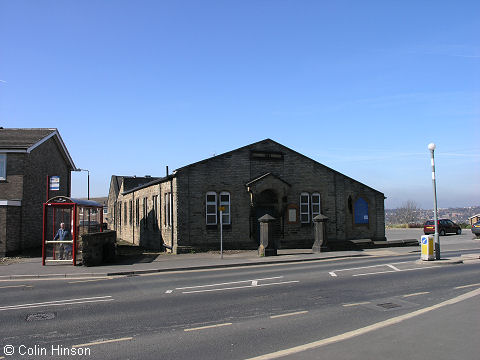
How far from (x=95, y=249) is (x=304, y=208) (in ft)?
43.5

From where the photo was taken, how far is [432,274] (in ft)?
45.1

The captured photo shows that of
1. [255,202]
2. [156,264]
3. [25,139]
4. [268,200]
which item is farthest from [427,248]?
[25,139]

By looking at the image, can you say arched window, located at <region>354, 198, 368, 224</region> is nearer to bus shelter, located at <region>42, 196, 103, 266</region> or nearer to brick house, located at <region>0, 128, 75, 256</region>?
bus shelter, located at <region>42, 196, 103, 266</region>

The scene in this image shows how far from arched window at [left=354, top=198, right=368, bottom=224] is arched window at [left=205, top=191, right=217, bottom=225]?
10.0m

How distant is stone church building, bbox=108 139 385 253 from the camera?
22719 mm

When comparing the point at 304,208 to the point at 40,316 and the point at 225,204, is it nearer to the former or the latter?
the point at 225,204

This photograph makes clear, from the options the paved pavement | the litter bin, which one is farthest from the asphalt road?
the litter bin

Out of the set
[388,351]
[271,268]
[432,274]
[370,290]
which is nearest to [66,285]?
[271,268]

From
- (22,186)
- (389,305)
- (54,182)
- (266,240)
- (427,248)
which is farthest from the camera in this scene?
(22,186)

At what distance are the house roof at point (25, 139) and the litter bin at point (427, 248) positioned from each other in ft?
66.2

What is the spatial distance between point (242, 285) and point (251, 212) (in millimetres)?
12096

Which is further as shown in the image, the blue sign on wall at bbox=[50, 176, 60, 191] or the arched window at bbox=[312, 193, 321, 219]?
the arched window at bbox=[312, 193, 321, 219]

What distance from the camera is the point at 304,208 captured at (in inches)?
1009

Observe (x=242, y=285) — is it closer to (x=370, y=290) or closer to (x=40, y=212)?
(x=370, y=290)
